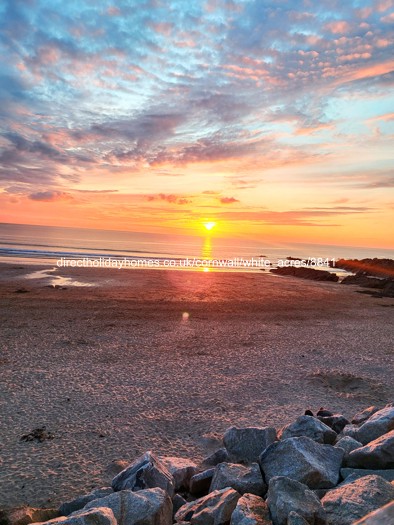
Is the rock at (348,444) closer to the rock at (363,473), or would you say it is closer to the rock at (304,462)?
the rock at (304,462)

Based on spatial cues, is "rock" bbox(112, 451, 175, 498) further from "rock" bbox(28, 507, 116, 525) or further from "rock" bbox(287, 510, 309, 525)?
"rock" bbox(287, 510, 309, 525)

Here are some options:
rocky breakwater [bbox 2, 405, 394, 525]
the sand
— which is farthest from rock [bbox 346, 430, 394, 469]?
the sand

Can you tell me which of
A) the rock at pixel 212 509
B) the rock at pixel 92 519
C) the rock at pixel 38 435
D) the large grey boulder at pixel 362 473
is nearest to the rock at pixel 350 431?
the large grey boulder at pixel 362 473

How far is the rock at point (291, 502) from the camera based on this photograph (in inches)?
154

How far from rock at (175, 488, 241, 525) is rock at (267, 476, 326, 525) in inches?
15.8

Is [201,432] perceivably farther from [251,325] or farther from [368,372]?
[251,325]

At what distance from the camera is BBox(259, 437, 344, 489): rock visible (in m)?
4.86

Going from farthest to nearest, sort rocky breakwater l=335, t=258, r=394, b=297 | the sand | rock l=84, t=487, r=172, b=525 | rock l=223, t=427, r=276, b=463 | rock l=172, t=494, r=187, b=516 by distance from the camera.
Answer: rocky breakwater l=335, t=258, r=394, b=297
the sand
rock l=223, t=427, r=276, b=463
rock l=172, t=494, r=187, b=516
rock l=84, t=487, r=172, b=525

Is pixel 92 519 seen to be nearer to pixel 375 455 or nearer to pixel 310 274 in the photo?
pixel 375 455

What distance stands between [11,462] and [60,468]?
28.7 inches

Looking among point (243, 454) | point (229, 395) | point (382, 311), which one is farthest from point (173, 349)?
point (382, 311)

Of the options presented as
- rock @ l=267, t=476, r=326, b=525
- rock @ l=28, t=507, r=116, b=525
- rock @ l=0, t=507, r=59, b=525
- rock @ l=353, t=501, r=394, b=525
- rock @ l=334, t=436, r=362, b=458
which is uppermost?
rock @ l=353, t=501, r=394, b=525

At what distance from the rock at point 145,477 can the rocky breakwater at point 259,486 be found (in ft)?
0.03

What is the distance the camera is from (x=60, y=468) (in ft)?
20.2
